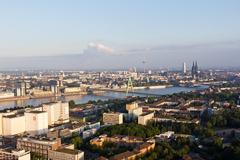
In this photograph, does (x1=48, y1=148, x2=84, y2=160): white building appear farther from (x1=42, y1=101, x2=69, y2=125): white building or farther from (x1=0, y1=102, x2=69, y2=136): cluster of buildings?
(x1=42, y1=101, x2=69, y2=125): white building

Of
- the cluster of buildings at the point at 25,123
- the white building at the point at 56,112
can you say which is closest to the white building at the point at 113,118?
the white building at the point at 56,112

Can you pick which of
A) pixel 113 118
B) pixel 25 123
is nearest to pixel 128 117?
pixel 113 118

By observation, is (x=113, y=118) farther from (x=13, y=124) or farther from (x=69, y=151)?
(x=69, y=151)

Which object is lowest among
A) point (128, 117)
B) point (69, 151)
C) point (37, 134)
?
point (37, 134)

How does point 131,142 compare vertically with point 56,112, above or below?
below

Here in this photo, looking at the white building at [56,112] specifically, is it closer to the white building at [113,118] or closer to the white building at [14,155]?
the white building at [113,118]
